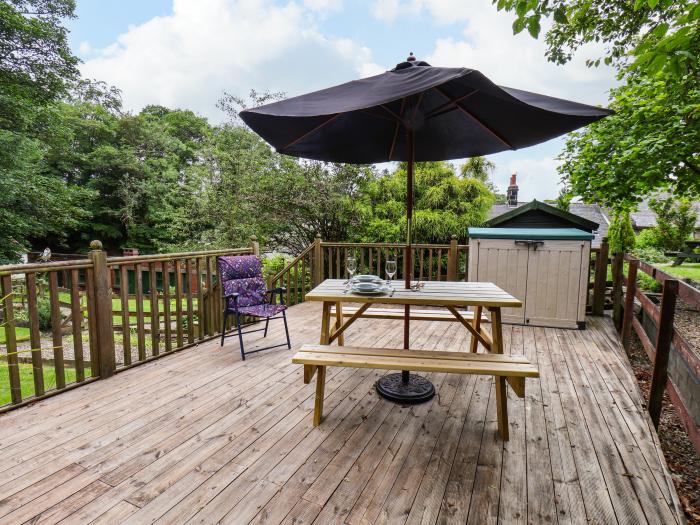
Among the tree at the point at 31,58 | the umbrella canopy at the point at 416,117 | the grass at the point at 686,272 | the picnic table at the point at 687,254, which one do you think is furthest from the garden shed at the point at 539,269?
the tree at the point at 31,58

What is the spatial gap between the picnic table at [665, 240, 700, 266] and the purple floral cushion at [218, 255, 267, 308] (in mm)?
15246

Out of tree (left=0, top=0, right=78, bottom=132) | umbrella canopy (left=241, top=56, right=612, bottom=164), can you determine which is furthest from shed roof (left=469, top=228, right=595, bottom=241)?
tree (left=0, top=0, right=78, bottom=132)

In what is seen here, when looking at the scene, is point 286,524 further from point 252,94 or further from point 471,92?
point 252,94

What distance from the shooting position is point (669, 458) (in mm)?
2447

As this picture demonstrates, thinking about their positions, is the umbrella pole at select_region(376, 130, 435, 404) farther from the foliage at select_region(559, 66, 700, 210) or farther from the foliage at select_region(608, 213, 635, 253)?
the foliage at select_region(608, 213, 635, 253)

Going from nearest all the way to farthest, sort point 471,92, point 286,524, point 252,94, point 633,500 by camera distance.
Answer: point 286,524 → point 633,500 → point 471,92 → point 252,94

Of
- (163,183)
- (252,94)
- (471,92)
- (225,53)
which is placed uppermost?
(225,53)

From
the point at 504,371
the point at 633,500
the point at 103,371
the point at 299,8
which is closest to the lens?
the point at 633,500

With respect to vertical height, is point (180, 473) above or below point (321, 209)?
below

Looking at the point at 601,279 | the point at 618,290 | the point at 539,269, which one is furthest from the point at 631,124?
the point at 539,269

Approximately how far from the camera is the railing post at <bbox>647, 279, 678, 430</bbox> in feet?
7.04

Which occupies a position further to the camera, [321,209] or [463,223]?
[321,209]

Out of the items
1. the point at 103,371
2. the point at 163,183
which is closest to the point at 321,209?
the point at 103,371

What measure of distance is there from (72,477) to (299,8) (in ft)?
25.9
